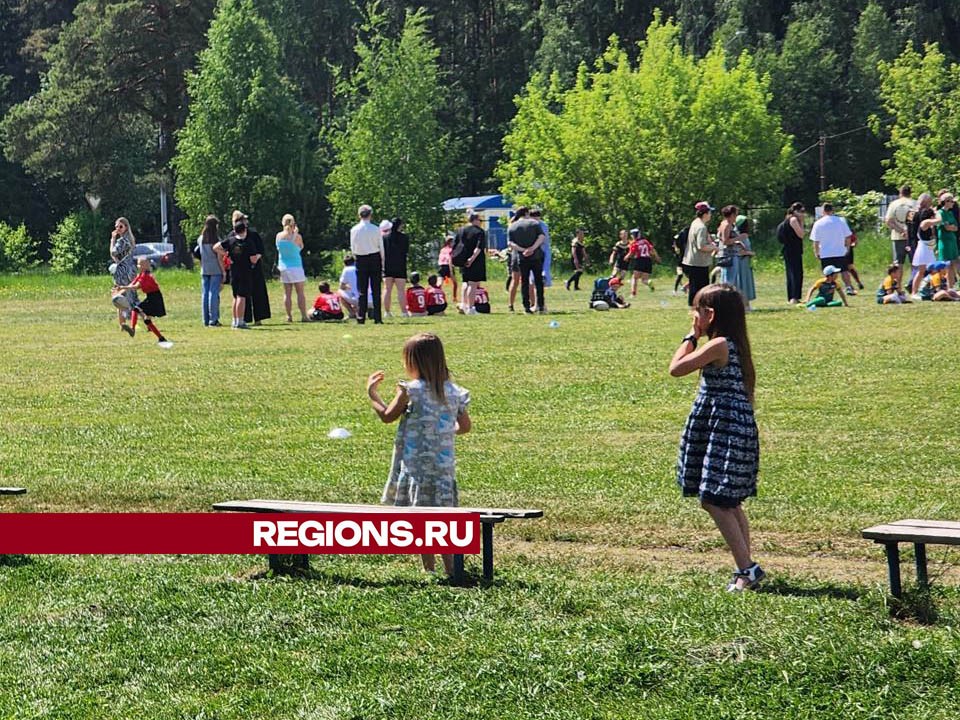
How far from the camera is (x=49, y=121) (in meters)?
65.7

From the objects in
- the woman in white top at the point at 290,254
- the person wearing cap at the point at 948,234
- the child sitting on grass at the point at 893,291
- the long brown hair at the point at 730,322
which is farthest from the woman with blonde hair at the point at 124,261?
the long brown hair at the point at 730,322

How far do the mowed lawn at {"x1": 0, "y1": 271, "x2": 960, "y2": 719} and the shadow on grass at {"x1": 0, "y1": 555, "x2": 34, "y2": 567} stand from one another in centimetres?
2

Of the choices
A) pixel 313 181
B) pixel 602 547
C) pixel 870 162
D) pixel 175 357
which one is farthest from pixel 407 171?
pixel 602 547

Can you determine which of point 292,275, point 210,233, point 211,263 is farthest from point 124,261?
point 292,275

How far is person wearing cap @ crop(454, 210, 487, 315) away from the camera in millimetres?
26750

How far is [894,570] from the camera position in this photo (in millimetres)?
6730

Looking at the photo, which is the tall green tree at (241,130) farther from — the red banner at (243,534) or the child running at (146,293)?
the red banner at (243,534)

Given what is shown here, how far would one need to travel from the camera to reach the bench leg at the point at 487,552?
7.26 m

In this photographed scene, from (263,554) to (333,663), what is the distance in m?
1.94

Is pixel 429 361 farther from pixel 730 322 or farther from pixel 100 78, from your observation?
pixel 100 78

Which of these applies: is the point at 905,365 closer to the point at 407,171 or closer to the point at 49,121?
the point at 407,171

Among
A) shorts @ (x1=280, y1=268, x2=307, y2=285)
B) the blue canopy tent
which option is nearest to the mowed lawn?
shorts @ (x1=280, y1=268, x2=307, y2=285)

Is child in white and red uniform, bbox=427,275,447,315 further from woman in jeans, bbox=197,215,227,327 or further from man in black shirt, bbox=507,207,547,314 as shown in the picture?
woman in jeans, bbox=197,215,227,327

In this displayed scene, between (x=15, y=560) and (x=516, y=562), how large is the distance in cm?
254
